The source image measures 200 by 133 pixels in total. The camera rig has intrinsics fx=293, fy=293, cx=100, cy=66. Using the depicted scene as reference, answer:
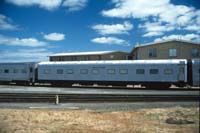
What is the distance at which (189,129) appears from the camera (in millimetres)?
10531

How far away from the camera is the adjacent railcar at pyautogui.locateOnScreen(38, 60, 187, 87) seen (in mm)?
29719

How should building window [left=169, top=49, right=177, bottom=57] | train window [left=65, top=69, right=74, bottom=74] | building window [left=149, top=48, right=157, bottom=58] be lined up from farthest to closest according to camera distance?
building window [left=149, top=48, right=157, bottom=58] < building window [left=169, top=49, right=177, bottom=57] < train window [left=65, top=69, right=74, bottom=74]

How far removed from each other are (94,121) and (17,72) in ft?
101

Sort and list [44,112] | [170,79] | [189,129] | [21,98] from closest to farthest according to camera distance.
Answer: [189,129] < [44,112] < [21,98] < [170,79]

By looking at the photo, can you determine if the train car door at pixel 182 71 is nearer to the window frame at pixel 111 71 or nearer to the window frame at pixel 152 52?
the window frame at pixel 111 71

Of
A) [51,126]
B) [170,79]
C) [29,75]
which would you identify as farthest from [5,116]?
[29,75]

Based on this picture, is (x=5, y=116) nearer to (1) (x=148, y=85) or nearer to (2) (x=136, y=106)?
(2) (x=136, y=106)

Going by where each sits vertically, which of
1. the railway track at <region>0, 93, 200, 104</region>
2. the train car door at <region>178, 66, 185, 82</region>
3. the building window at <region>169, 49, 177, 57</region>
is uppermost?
the building window at <region>169, 49, 177, 57</region>

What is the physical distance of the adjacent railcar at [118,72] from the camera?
1170 inches

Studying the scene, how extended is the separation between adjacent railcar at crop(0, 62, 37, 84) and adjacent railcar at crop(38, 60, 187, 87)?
1.80 metres

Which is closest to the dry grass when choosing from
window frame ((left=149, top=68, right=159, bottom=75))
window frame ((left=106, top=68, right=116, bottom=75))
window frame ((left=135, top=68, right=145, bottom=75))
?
window frame ((left=149, top=68, right=159, bottom=75))

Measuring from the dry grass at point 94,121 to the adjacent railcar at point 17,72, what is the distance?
25252mm

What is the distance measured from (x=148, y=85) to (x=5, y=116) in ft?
67.0

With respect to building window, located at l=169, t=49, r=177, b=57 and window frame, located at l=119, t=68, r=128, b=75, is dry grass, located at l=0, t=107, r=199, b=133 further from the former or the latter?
building window, located at l=169, t=49, r=177, b=57
